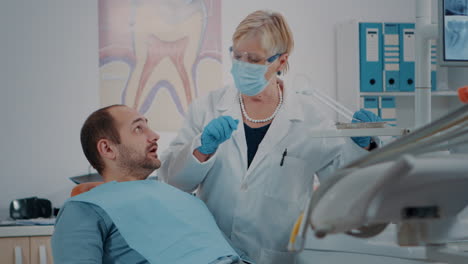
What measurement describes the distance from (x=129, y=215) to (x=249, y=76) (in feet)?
2.01

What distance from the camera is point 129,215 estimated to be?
153 cm

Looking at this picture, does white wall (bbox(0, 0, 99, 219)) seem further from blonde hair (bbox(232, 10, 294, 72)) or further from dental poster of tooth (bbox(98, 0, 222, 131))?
blonde hair (bbox(232, 10, 294, 72))

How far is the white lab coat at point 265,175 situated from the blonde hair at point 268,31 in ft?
0.69

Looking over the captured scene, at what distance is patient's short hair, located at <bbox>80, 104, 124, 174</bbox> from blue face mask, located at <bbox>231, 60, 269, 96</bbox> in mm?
442

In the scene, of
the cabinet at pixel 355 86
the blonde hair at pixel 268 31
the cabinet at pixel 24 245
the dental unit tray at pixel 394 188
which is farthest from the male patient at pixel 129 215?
the cabinet at pixel 355 86

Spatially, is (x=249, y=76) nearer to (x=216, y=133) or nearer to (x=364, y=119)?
(x=216, y=133)

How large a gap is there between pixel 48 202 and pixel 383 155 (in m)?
2.94

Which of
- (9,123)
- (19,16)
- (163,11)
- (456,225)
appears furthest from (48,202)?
(456,225)

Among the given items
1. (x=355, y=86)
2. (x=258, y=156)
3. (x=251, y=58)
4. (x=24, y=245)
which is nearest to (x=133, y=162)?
(x=258, y=156)

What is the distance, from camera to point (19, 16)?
3.37 m

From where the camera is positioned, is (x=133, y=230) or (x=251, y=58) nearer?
(x=133, y=230)

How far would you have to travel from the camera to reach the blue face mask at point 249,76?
70.2 inches

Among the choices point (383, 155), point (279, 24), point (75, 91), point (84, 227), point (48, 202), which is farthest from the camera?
point (75, 91)

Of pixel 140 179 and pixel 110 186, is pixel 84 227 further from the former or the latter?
pixel 140 179
